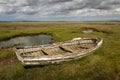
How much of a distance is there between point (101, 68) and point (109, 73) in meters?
1.56

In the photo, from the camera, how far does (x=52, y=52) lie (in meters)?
25.0

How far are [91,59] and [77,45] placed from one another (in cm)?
686

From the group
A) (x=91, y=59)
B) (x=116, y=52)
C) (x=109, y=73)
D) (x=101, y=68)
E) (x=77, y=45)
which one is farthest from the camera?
(x=77, y=45)

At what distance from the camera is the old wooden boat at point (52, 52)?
19578 millimetres

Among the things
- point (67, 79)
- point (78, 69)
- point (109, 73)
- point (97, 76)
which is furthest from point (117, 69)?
point (67, 79)

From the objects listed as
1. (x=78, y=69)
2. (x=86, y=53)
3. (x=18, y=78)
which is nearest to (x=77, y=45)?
(x=86, y=53)

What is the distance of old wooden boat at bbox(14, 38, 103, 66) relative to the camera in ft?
64.2

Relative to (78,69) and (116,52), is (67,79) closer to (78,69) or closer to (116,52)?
(78,69)

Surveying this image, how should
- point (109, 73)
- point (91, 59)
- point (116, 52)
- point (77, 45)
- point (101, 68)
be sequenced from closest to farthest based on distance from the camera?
point (109, 73), point (101, 68), point (91, 59), point (116, 52), point (77, 45)

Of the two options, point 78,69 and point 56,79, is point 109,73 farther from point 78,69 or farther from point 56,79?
point 56,79

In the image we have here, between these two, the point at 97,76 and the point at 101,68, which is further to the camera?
the point at 101,68

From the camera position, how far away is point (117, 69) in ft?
67.2

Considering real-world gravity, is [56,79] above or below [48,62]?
below

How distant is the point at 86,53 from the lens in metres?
24.2
